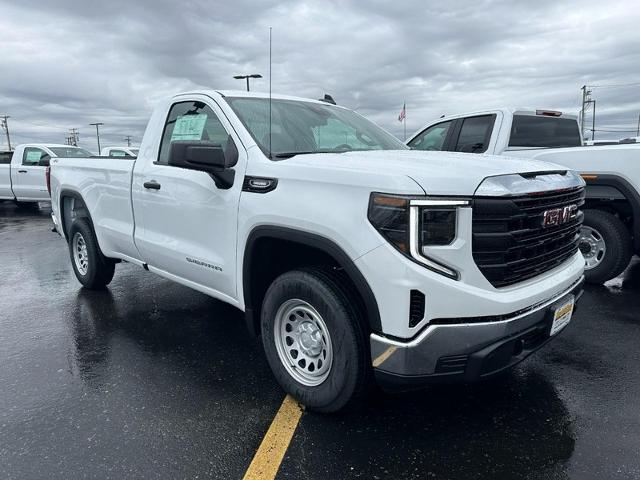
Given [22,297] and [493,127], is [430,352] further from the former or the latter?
[22,297]

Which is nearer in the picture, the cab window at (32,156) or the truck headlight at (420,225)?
the truck headlight at (420,225)

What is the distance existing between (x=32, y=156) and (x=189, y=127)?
12.3m

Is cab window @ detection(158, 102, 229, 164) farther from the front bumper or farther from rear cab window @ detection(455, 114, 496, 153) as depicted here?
rear cab window @ detection(455, 114, 496, 153)

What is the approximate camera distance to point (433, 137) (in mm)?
6973

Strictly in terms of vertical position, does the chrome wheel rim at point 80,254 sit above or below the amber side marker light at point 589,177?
below

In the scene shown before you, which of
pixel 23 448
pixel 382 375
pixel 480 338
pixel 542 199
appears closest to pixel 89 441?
pixel 23 448

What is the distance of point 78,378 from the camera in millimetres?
3545

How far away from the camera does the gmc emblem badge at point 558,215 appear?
2746mm

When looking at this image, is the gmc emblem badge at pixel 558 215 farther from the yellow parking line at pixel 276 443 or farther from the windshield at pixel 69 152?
the windshield at pixel 69 152

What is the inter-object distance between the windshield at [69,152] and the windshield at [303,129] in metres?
11.2

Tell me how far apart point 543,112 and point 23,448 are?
664 cm

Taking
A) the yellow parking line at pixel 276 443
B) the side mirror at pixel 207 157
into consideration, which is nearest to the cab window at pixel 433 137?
the side mirror at pixel 207 157

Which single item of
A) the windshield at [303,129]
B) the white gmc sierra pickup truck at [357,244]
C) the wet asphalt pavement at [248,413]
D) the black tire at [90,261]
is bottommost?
the wet asphalt pavement at [248,413]

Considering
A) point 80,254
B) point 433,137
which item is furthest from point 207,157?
point 433,137
